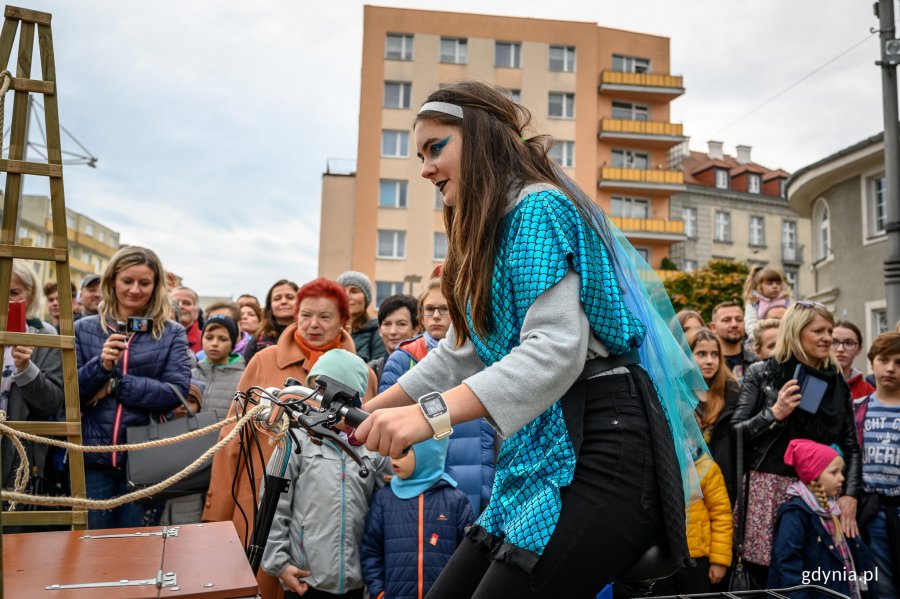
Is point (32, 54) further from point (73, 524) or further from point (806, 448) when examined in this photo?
point (806, 448)

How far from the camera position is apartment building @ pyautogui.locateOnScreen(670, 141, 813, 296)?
48688 mm

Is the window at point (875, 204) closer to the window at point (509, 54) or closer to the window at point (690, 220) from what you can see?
the window at point (509, 54)

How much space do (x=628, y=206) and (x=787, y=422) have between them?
1389 inches

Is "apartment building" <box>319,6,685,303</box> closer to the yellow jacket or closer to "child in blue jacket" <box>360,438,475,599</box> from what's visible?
the yellow jacket

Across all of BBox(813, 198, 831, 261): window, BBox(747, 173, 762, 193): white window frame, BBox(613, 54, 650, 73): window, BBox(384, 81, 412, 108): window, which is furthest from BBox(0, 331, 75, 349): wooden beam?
BBox(747, 173, 762, 193): white window frame

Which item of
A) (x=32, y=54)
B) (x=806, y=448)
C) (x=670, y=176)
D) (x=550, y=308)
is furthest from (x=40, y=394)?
(x=670, y=176)

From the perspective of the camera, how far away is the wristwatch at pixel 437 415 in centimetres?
170

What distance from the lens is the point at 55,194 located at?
3.09 metres

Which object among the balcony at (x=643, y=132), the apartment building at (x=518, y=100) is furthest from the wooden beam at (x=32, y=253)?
the balcony at (x=643, y=132)

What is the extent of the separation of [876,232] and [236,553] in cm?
2029

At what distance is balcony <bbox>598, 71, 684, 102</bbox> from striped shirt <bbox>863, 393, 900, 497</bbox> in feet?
113

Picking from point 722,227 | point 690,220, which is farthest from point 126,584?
point 722,227

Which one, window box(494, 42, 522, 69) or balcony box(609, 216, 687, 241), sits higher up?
window box(494, 42, 522, 69)

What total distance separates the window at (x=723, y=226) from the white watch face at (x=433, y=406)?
51330 mm
